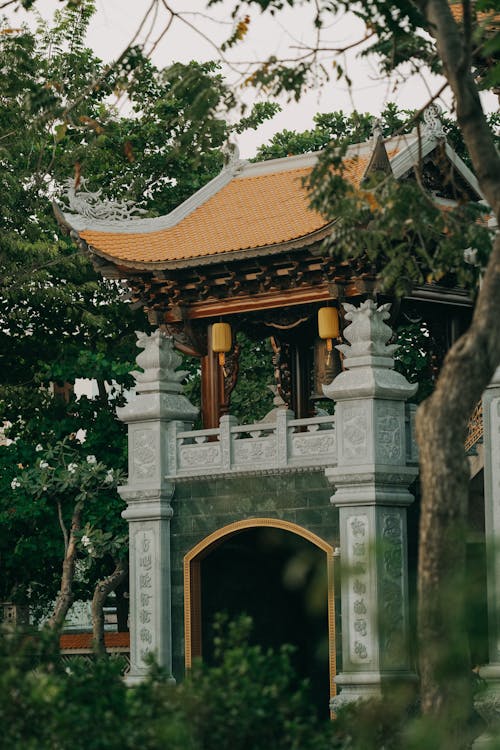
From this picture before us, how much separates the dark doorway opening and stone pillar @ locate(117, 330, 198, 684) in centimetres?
47

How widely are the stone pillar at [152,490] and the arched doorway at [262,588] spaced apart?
0.30m

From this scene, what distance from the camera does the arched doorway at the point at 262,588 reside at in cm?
1661

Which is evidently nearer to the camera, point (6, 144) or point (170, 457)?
point (170, 457)

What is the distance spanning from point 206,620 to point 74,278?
21.0ft

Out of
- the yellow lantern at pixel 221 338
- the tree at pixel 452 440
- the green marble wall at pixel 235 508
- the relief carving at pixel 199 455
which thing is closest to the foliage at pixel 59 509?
the green marble wall at pixel 235 508

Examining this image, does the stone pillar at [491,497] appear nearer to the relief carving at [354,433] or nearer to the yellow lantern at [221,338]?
the relief carving at [354,433]

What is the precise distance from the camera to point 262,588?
1759 cm

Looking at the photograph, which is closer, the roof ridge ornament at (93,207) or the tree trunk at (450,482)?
the tree trunk at (450,482)

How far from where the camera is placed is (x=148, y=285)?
690 inches

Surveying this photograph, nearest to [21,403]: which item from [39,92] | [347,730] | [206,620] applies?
[206,620]

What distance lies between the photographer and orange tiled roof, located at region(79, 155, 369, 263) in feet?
55.5

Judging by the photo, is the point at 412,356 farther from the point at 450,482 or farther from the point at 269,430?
the point at 450,482

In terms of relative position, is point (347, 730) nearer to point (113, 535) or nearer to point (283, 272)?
point (283, 272)

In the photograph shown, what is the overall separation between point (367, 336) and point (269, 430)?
2178 millimetres
